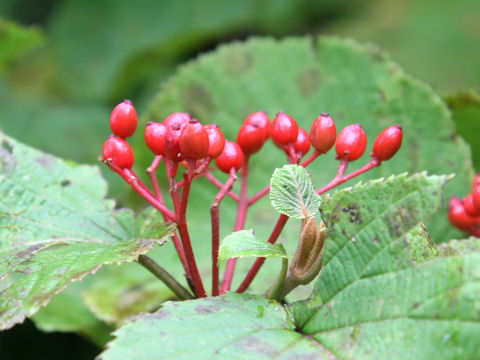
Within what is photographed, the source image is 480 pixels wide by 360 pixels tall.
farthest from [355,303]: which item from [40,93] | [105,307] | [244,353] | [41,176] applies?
[40,93]

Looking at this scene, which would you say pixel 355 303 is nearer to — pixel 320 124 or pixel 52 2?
pixel 320 124

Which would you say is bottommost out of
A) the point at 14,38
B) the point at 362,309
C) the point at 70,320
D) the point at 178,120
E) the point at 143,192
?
the point at 70,320

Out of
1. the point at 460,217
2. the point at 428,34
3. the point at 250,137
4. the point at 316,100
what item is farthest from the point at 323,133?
the point at 428,34

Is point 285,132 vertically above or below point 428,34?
below

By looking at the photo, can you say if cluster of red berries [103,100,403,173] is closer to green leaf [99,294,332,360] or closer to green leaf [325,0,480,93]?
green leaf [99,294,332,360]

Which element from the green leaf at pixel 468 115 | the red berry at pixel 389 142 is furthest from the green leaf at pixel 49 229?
the green leaf at pixel 468 115

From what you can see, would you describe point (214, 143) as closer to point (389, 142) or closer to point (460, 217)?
point (389, 142)

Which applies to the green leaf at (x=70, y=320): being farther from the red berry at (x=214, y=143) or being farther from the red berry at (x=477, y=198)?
the red berry at (x=477, y=198)
